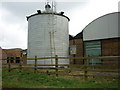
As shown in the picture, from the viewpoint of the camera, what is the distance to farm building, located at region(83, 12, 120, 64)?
15188mm

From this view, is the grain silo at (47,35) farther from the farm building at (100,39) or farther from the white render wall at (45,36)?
the farm building at (100,39)

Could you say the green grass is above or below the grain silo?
below

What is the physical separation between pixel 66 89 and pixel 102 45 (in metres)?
10.8

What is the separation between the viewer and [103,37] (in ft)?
52.0

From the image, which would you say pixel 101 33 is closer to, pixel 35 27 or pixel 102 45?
pixel 102 45

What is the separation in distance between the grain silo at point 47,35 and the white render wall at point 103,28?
2.66 m

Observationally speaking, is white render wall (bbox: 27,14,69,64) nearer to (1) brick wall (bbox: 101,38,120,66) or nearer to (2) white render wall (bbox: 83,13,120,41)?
(2) white render wall (bbox: 83,13,120,41)

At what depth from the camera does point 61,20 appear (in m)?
16.7

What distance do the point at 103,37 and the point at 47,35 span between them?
18.2 ft

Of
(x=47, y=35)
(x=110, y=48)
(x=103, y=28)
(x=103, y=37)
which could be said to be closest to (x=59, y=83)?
(x=47, y=35)

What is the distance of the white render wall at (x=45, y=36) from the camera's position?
51.7 feet

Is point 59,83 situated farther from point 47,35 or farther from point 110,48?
point 110,48

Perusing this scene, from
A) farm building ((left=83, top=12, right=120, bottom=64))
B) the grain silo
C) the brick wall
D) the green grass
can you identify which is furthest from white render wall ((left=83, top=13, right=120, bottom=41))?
the green grass

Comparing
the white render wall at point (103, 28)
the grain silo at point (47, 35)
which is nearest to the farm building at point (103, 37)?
the white render wall at point (103, 28)
